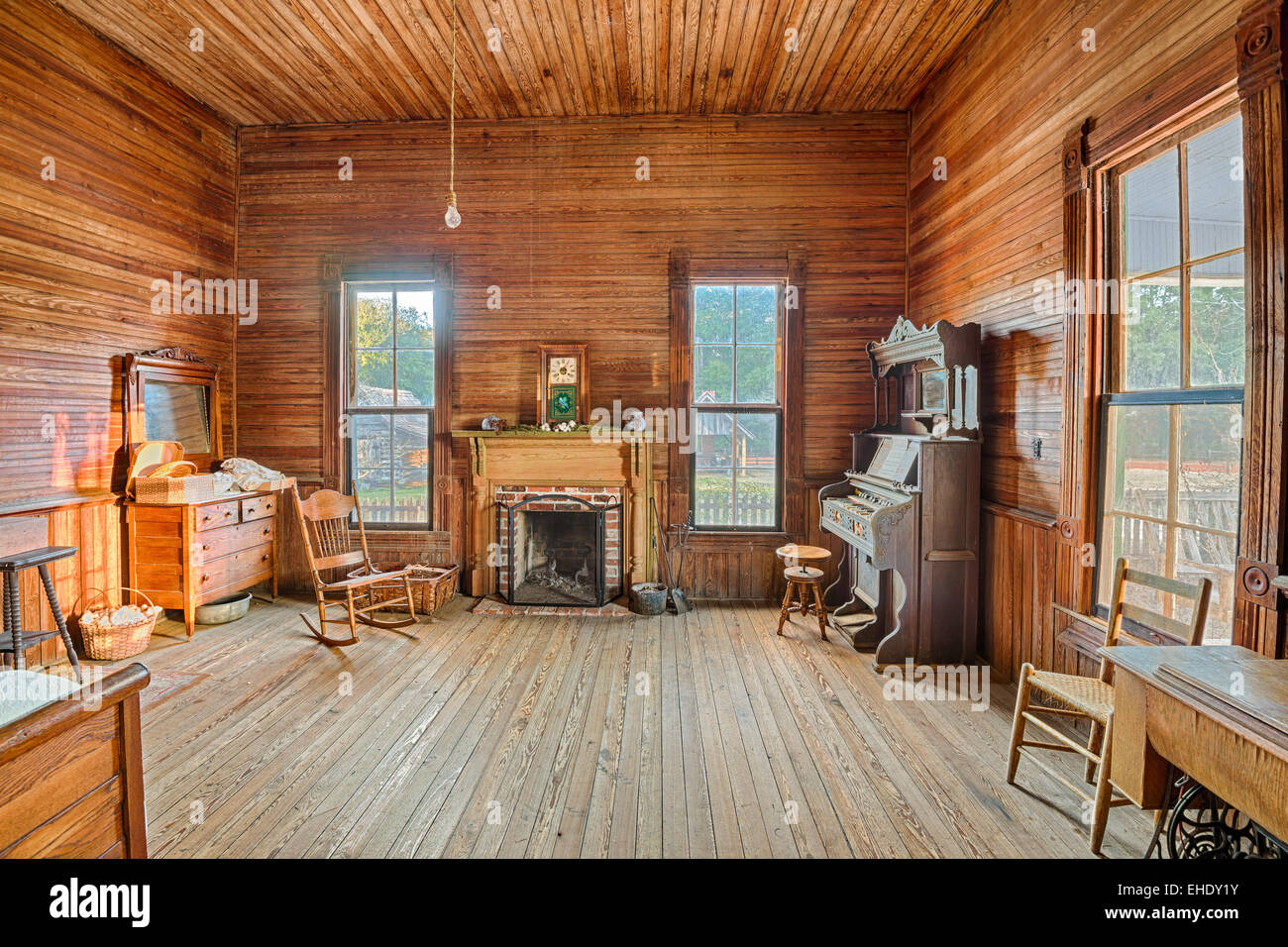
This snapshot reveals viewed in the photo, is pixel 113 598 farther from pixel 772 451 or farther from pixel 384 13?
pixel 772 451

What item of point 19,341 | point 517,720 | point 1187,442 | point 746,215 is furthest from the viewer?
point 746,215

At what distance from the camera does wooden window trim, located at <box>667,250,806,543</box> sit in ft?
16.7

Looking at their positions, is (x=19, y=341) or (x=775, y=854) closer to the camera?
(x=775, y=854)

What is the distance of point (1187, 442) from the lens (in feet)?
8.21

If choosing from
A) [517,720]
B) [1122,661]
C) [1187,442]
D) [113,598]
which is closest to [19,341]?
[113,598]

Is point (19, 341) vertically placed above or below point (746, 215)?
below

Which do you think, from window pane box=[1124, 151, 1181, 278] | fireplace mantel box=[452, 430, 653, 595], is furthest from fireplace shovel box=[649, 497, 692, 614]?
window pane box=[1124, 151, 1181, 278]

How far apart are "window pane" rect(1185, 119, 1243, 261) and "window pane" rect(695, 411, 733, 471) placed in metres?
3.19

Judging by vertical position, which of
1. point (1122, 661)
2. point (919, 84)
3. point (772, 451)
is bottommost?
point (1122, 661)

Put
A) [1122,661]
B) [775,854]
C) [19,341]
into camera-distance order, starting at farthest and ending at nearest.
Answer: [19,341] < [775,854] < [1122,661]

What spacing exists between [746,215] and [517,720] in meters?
4.24

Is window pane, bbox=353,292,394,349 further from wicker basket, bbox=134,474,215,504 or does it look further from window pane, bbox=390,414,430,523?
wicker basket, bbox=134,474,215,504

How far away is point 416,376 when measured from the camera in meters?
5.38

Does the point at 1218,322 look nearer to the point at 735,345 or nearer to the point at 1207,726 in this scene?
the point at 1207,726
